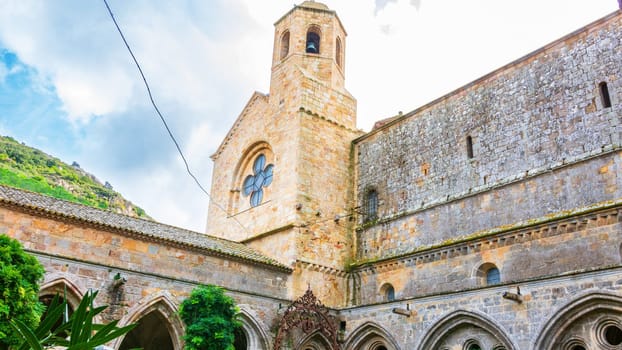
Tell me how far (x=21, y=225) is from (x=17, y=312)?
12.2 ft

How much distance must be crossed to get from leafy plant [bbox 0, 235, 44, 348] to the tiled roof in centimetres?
276

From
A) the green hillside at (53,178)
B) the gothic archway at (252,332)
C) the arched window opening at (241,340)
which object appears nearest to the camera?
the gothic archway at (252,332)

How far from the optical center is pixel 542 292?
39.7ft

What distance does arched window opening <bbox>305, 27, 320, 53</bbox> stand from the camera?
76.5ft

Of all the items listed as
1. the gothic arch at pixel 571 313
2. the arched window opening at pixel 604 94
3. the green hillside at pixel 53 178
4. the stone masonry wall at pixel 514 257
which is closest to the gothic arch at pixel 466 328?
the gothic arch at pixel 571 313

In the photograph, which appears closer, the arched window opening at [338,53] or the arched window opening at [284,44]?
the arched window opening at [284,44]

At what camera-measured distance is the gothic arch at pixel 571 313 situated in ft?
36.2

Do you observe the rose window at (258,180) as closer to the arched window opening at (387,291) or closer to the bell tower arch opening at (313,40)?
the bell tower arch opening at (313,40)

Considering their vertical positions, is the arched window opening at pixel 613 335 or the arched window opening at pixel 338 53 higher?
the arched window opening at pixel 338 53

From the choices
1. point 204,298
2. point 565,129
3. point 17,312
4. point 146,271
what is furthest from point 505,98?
point 17,312

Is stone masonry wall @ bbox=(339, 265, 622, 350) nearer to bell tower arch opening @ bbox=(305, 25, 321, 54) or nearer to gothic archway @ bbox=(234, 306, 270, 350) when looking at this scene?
gothic archway @ bbox=(234, 306, 270, 350)

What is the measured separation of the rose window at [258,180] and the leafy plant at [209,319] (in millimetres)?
7084

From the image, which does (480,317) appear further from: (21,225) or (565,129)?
(21,225)

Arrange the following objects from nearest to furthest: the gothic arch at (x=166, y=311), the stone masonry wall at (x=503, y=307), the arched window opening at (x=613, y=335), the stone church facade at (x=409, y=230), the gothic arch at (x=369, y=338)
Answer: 1. the arched window opening at (x=613, y=335)
2. the stone masonry wall at (x=503, y=307)
3. the stone church facade at (x=409, y=230)
4. the gothic arch at (x=166, y=311)
5. the gothic arch at (x=369, y=338)
